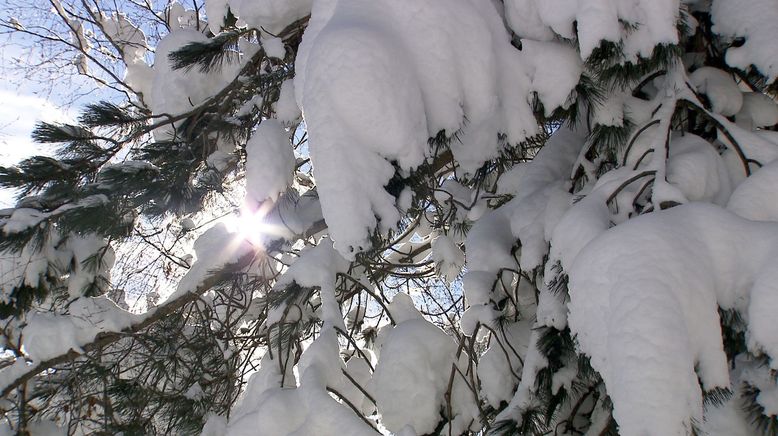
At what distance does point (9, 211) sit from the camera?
8.72ft

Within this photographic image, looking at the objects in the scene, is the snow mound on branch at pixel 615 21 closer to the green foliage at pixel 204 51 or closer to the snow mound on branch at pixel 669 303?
the snow mound on branch at pixel 669 303

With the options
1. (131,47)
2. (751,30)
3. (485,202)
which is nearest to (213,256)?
(485,202)

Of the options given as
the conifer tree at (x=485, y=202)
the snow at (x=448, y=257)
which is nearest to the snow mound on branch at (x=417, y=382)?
the conifer tree at (x=485, y=202)

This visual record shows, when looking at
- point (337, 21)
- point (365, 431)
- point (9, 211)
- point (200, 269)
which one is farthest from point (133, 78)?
point (365, 431)

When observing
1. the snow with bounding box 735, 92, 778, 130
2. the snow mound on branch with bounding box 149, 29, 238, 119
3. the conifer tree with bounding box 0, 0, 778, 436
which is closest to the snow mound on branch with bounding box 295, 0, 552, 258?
the conifer tree with bounding box 0, 0, 778, 436

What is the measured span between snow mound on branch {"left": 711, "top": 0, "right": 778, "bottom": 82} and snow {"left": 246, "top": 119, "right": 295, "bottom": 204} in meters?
1.58

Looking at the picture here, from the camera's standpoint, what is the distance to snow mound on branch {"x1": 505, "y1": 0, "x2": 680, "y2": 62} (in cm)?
150

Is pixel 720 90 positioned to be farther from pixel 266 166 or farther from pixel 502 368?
pixel 266 166

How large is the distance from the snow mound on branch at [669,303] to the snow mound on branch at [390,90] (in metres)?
0.55

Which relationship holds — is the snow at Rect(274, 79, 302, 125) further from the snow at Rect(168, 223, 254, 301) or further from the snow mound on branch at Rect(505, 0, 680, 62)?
the snow mound on branch at Rect(505, 0, 680, 62)

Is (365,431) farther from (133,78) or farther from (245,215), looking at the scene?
(133,78)

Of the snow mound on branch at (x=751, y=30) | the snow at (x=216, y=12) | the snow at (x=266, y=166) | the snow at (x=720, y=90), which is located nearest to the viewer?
the snow mound on branch at (x=751, y=30)

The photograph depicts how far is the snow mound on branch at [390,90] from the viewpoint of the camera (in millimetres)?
1446

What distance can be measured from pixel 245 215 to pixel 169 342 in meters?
1.15
